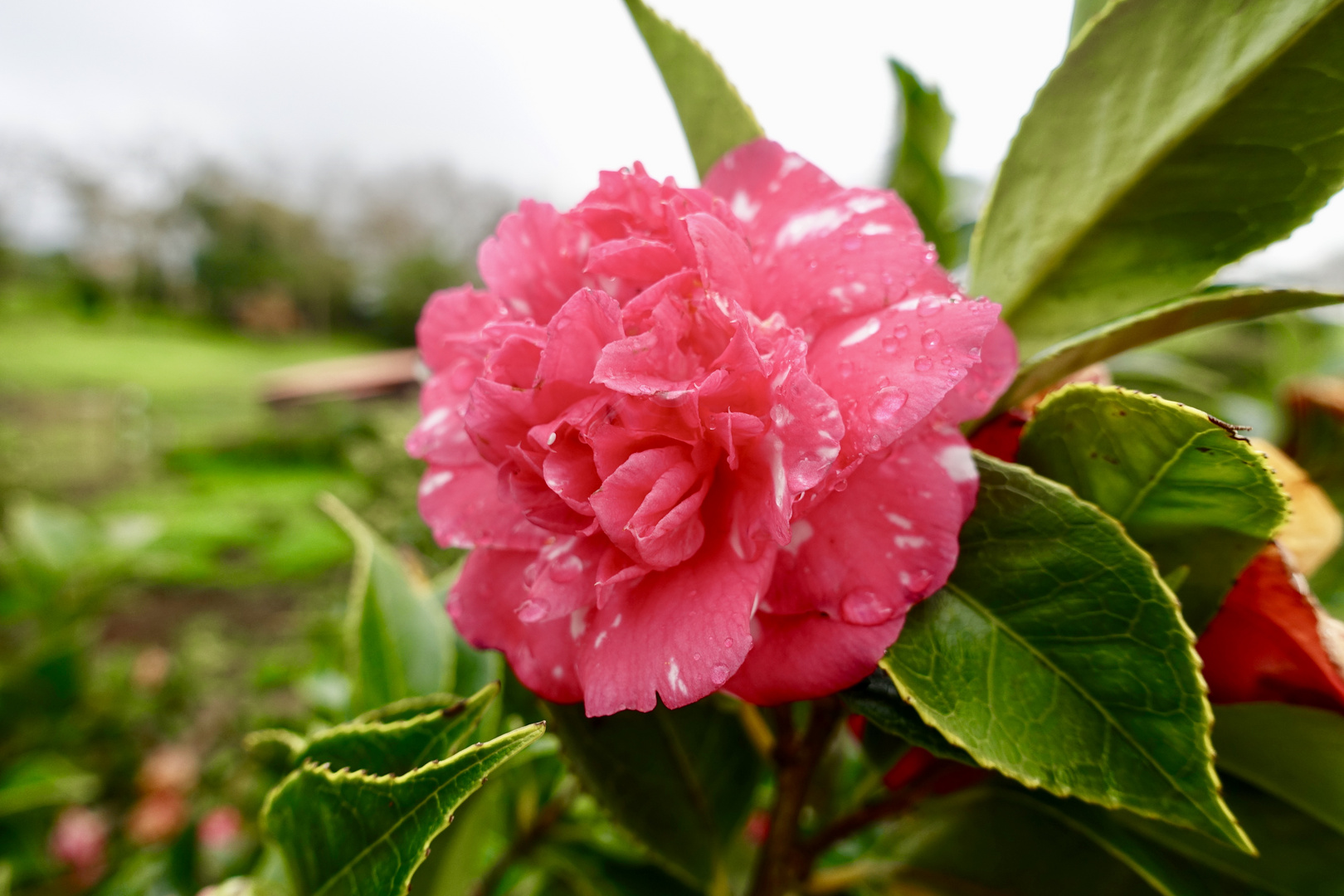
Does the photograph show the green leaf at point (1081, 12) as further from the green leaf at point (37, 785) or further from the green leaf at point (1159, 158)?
the green leaf at point (37, 785)

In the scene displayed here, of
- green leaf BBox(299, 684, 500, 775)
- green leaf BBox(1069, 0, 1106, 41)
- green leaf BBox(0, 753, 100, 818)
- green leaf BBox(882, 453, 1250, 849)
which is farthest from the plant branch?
green leaf BBox(0, 753, 100, 818)

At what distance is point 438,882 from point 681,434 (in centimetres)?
30

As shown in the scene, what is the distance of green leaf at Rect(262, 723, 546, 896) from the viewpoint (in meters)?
0.21

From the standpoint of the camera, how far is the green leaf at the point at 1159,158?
10.1 inches

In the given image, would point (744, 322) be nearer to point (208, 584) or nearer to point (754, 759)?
point (754, 759)

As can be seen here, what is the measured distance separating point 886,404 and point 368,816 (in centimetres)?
22

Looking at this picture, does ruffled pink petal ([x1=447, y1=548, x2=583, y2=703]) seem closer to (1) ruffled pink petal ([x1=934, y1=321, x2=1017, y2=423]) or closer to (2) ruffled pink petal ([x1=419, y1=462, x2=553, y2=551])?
(2) ruffled pink petal ([x1=419, y1=462, x2=553, y2=551])

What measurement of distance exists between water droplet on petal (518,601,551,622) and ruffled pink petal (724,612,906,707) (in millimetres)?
59

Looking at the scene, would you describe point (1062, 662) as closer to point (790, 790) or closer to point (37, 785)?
point (790, 790)

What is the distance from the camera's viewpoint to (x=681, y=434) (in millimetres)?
224

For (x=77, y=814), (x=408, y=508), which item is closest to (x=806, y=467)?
(x=408, y=508)

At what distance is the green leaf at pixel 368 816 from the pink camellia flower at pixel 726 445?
0.04 meters

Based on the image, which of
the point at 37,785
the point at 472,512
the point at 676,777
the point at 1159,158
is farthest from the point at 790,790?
the point at 37,785

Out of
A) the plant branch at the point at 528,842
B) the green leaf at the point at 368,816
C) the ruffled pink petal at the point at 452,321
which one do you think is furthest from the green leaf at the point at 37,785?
the ruffled pink petal at the point at 452,321
